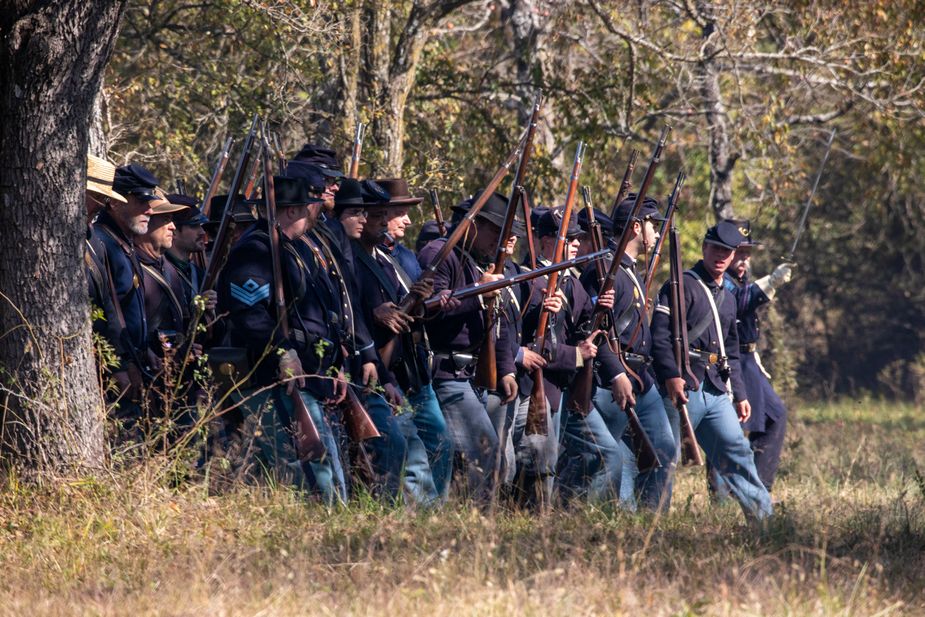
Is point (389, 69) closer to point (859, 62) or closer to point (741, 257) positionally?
point (741, 257)

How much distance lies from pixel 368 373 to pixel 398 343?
1.23 feet

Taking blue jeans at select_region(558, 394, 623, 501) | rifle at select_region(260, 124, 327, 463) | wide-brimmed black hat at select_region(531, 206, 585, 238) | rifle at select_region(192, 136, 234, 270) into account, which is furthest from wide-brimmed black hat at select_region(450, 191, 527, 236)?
rifle at select_region(192, 136, 234, 270)

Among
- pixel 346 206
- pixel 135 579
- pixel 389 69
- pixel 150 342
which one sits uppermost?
pixel 389 69

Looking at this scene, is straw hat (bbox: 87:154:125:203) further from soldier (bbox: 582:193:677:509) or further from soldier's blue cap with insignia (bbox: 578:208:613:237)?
soldier's blue cap with insignia (bbox: 578:208:613:237)

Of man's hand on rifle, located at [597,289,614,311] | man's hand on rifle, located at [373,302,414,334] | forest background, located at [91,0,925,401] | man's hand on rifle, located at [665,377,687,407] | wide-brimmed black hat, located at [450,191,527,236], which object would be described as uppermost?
forest background, located at [91,0,925,401]

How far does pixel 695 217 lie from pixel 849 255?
5.60m

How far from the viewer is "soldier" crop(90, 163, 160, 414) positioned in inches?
295

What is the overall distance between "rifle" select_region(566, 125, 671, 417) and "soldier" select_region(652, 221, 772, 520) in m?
0.34

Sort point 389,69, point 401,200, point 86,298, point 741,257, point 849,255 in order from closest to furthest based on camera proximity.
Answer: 1. point 86,298
2. point 401,200
3. point 741,257
4. point 389,69
5. point 849,255

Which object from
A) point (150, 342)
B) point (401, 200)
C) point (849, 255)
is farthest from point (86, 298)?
point (849, 255)

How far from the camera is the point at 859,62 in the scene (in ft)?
49.9

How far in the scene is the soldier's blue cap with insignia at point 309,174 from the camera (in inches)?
296

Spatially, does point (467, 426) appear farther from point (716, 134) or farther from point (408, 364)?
point (716, 134)

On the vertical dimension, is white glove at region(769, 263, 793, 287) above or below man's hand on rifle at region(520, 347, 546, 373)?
above
